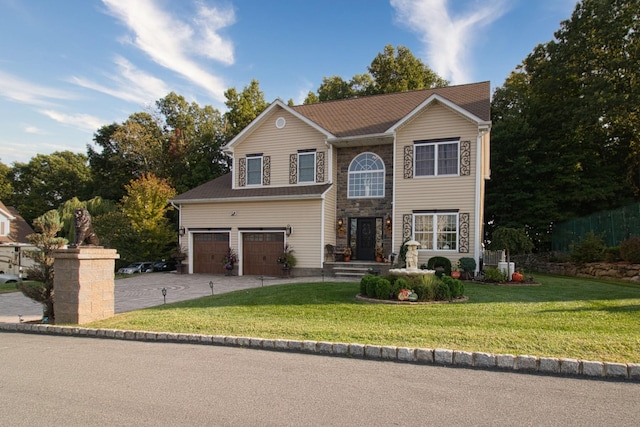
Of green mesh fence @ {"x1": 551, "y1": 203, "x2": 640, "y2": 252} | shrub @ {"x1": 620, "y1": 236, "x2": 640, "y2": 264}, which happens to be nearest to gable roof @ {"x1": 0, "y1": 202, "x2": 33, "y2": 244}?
green mesh fence @ {"x1": 551, "y1": 203, "x2": 640, "y2": 252}

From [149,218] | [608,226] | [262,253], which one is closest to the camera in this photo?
[608,226]

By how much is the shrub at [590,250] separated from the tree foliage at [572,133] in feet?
22.4

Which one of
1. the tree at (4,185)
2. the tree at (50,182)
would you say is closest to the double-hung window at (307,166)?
the tree at (50,182)

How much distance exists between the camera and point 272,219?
1877 centimetres

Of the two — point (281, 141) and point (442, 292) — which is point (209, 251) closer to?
point (281, 141)

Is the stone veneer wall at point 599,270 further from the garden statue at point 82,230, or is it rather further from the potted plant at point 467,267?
the garden statue at point 82,230

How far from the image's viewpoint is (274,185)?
19891 millimetres

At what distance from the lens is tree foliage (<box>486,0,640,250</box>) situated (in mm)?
22031

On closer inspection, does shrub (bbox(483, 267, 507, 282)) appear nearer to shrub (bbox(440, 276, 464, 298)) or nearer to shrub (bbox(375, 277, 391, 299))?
shrub (bbox(440, 276, 464, 298))

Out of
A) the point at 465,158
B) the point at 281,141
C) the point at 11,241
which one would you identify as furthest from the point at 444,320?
the point at 11,241

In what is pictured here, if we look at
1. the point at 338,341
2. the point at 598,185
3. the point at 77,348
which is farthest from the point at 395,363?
the point at 598,185

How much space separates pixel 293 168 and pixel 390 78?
689 inches

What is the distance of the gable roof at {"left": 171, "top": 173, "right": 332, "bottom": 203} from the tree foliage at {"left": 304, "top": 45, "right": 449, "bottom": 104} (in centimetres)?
1653

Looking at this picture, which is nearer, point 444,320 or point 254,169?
point 444,320
